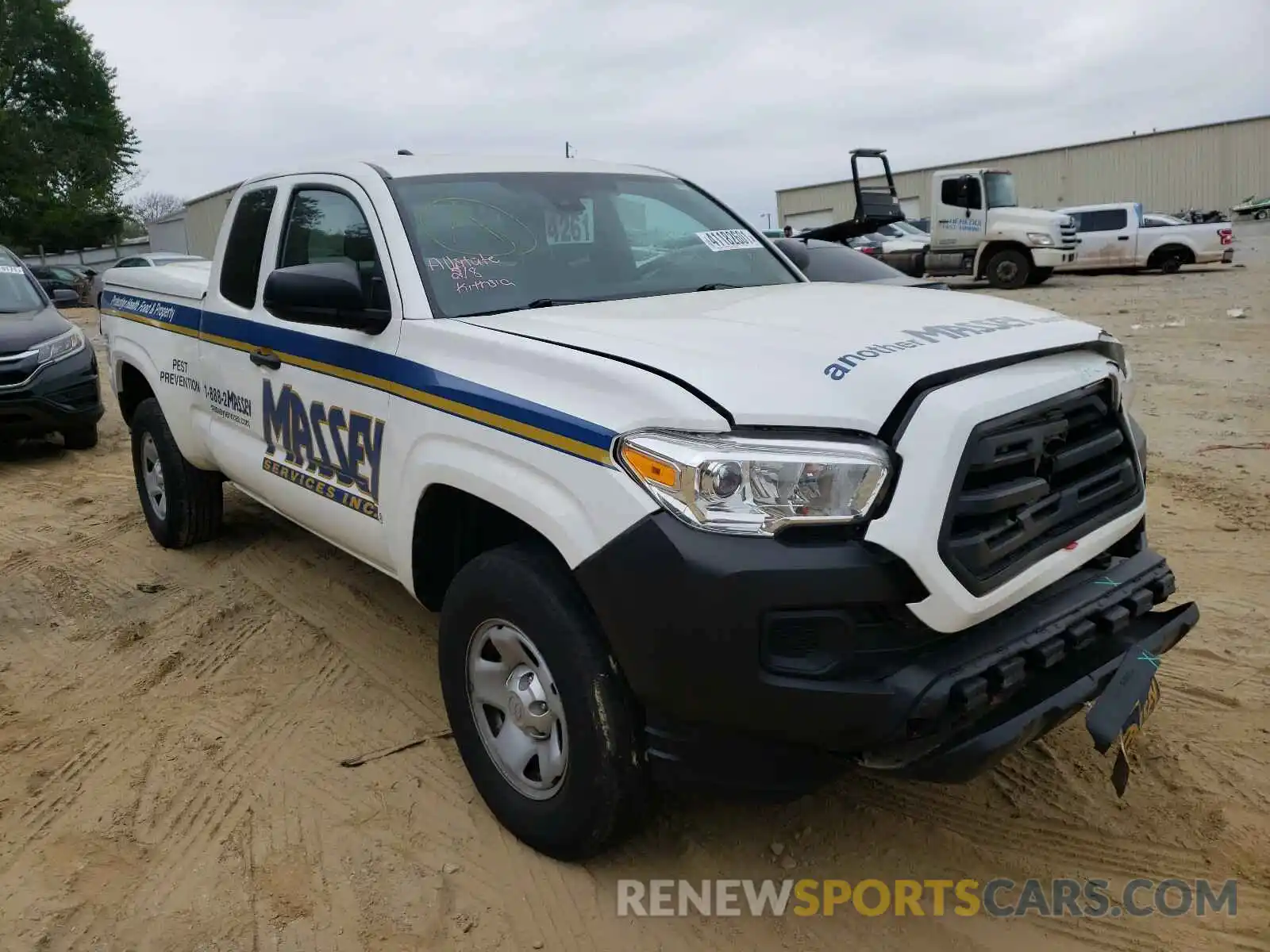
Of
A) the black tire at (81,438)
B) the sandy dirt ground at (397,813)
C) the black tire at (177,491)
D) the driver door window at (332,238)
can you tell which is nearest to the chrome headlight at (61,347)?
the black tire at (81,438)

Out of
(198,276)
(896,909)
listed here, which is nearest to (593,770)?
(896,909)

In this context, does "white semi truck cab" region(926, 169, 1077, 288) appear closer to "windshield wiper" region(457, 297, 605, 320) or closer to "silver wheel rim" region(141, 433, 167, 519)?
"silver wheel rim" region(141, 433, 167, 519)

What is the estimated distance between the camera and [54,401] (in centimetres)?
812

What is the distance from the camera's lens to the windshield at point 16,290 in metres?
8.64

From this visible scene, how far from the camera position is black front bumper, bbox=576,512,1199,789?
216cm

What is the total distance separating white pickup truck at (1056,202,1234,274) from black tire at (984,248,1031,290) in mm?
1558

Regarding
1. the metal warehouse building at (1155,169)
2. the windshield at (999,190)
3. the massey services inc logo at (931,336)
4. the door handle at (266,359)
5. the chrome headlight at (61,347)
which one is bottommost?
the massey services inc logo at (931,336)

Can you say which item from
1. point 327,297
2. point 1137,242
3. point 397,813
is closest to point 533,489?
point 327,297

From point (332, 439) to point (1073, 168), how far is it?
42812mm

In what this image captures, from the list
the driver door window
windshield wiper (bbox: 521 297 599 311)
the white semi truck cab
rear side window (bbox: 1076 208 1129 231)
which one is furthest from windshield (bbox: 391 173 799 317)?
rear side window (bbox: 1076 208 1129 231)

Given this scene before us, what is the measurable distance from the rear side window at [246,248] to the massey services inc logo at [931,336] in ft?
8.95

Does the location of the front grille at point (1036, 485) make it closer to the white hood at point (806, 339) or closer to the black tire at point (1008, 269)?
the white hood at point (806, 339)

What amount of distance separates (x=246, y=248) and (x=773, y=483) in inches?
121

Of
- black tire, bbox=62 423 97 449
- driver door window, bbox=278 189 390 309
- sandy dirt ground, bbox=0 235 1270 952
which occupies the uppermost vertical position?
driver door window, bbox=278 189 390 309
